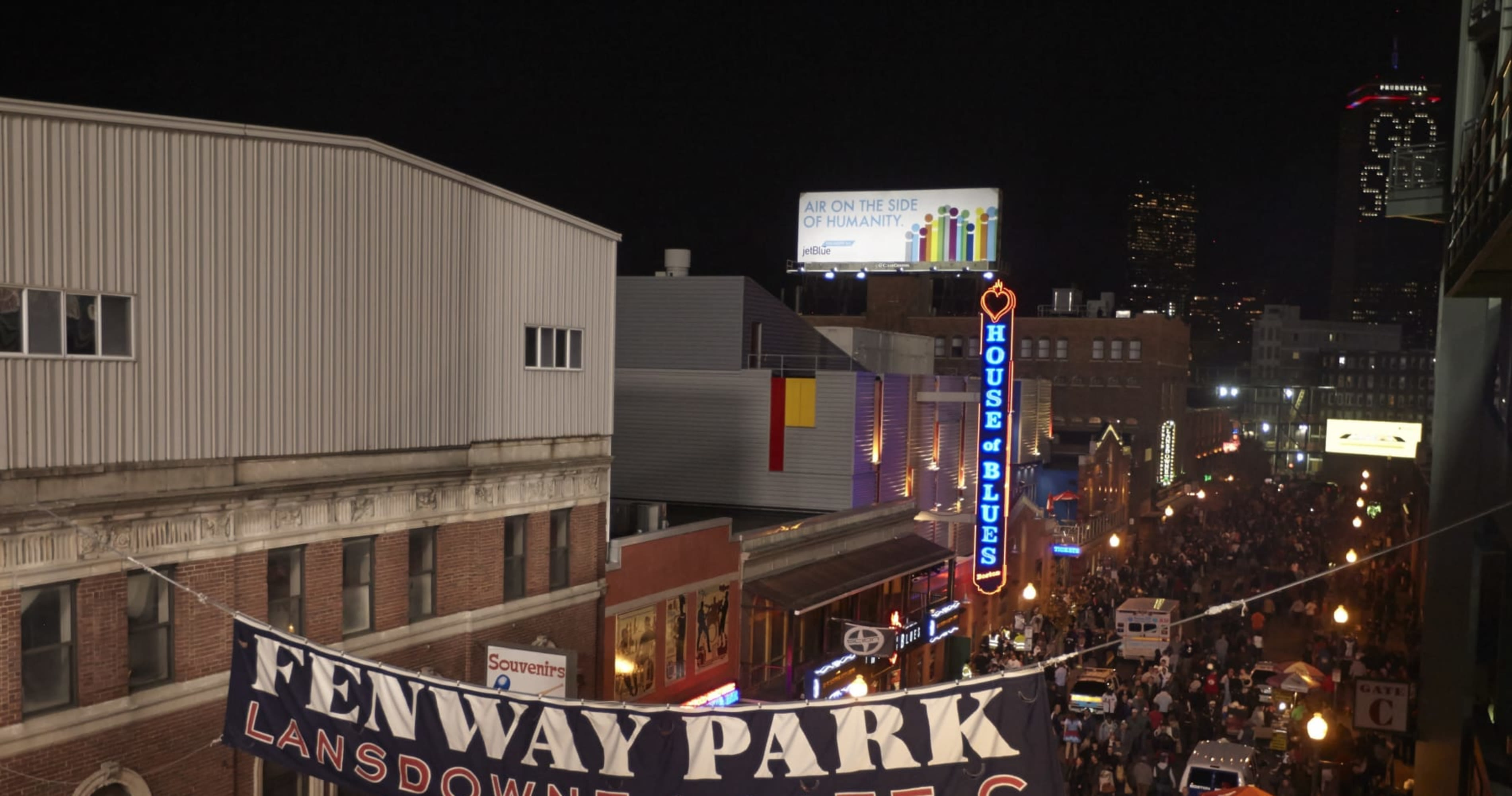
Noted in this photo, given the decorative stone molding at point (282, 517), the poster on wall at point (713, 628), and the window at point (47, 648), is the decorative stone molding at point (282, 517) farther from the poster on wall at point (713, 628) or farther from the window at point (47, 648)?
the poster on wall at point (713, 628)

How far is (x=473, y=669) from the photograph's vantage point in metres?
19.7

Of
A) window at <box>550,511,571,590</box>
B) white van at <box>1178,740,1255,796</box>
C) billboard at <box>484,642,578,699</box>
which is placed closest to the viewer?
billboard at <box>484,642,578,699</box>

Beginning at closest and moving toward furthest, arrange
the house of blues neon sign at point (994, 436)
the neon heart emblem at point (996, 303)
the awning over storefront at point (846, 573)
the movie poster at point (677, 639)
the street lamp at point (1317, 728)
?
1. the street lamp at point (1317, 728)
2. the movie poster at point (677, 639)
3. the awning over storefront at point (846, 573)
4. the house of blues neon sign at point (994, 436)
5. the neon heart emblem at point (996, 303)

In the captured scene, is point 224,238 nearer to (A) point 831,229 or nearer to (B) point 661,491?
(B) point 661,491

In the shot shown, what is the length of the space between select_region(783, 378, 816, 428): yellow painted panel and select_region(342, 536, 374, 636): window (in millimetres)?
19729

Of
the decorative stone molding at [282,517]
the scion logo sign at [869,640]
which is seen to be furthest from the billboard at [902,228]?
the decorative stone molding at [282,517]

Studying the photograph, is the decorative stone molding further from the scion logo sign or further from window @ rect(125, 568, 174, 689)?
the scion logo sign

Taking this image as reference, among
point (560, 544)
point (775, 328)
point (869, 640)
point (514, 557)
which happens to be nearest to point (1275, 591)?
point (514, 557)

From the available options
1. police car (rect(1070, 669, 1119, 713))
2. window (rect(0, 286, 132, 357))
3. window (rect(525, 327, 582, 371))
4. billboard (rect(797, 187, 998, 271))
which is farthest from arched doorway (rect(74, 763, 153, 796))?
billboard (rect(797, 187, 998, 271))

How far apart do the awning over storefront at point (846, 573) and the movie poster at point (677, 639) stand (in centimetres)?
296

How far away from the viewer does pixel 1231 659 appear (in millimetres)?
36250

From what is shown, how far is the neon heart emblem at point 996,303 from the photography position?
37.3m

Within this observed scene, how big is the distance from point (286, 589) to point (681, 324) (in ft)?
76.3

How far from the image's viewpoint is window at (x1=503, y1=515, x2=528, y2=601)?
20781mm
